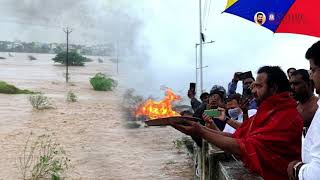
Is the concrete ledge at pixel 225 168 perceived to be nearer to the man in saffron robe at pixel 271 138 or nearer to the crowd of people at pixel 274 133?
the crowd of people at pixel 274 133

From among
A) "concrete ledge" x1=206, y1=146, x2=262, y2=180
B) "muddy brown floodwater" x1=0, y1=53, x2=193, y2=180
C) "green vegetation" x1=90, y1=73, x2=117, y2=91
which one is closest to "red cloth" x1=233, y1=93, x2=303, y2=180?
"concrete ledge" x1=206, y1=146, x2=262, y2=180

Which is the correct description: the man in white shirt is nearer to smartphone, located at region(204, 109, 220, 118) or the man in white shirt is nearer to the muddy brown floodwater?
smartphone, located at region(204, 109, 220, 118)

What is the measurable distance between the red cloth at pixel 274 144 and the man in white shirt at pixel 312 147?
278mm

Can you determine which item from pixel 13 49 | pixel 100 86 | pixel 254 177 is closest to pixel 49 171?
pixel 254 177

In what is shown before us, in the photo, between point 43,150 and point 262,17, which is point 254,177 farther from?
point 43,150

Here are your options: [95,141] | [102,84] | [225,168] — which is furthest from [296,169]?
[102,84]

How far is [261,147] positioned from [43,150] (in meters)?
9.13

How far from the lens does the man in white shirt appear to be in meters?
1.88

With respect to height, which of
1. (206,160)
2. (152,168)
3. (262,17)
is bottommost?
(152,168)

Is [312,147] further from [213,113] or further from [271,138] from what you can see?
[213,113]

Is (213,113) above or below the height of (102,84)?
below

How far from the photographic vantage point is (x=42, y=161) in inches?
318

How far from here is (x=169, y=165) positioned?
30.1ft

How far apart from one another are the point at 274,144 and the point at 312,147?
56 centimetres
